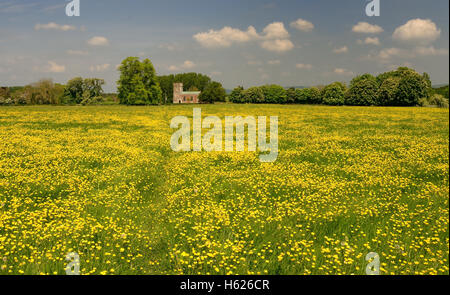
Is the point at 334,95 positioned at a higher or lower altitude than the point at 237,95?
lower

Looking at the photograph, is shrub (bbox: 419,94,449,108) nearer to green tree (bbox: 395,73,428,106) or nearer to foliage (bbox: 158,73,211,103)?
green tree (bbox: 395,73,428,106)

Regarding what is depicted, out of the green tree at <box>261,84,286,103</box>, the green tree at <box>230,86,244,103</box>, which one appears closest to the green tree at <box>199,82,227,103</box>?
the green tree at <box>230,86,244,103</box>

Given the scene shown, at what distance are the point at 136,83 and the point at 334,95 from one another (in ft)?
216

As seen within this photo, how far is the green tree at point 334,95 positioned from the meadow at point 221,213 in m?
78.9

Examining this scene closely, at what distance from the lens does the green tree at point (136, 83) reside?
74312 millimetres

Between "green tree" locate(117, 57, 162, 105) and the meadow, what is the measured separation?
→ 63207 mm

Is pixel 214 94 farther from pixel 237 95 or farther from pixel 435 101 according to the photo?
pixel 435 101

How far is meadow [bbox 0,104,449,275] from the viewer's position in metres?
5.53

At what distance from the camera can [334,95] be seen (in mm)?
88250

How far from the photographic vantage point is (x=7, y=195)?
855 cm

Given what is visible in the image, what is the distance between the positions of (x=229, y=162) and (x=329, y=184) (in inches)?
206

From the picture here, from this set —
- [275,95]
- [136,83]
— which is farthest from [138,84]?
[275,95]

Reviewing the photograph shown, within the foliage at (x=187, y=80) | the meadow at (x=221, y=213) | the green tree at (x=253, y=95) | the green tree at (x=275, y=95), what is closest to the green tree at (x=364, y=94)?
the green tree at (x=275, y=95)
